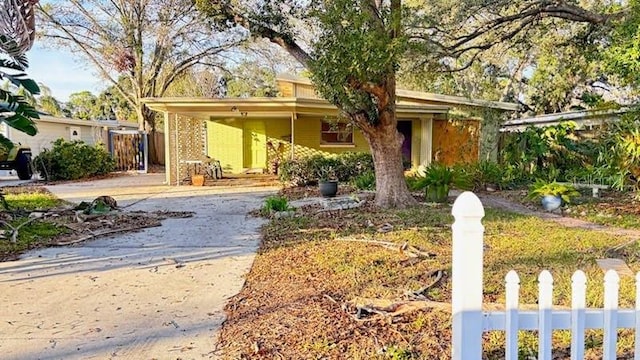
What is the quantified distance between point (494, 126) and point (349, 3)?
32.8 feet

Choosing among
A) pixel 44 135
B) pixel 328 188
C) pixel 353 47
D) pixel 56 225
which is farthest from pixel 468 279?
pixel 44 135

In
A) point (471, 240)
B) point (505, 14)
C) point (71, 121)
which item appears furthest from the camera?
point (71, 121)

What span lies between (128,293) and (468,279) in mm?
3396

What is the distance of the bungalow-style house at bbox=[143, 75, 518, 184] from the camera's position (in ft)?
49.9

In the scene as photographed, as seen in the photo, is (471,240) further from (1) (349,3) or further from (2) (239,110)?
(2) (239,110)

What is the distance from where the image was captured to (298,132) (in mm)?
17234

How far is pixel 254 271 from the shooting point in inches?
199

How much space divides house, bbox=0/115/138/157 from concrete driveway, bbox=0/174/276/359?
1534cm

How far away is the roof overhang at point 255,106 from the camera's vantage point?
13.6 meters

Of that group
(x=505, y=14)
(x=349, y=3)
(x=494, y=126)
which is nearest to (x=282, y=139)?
(x=494, y=126)

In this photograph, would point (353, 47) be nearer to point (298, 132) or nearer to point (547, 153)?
point (547, 153)

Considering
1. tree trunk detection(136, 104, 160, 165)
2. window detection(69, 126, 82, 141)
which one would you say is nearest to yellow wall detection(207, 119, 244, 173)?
tree trunk detection(136, 104, 160, 165)

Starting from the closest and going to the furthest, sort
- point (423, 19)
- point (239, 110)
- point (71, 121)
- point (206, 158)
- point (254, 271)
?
point (254, 271) < point (423, 19) < point (239, 110) < point (206, 158) < point (71, 121)

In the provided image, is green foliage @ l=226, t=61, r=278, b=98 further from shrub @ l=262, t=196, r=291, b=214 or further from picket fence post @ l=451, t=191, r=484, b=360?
picket fence post @ l=451, t=191, r=484, b=360
